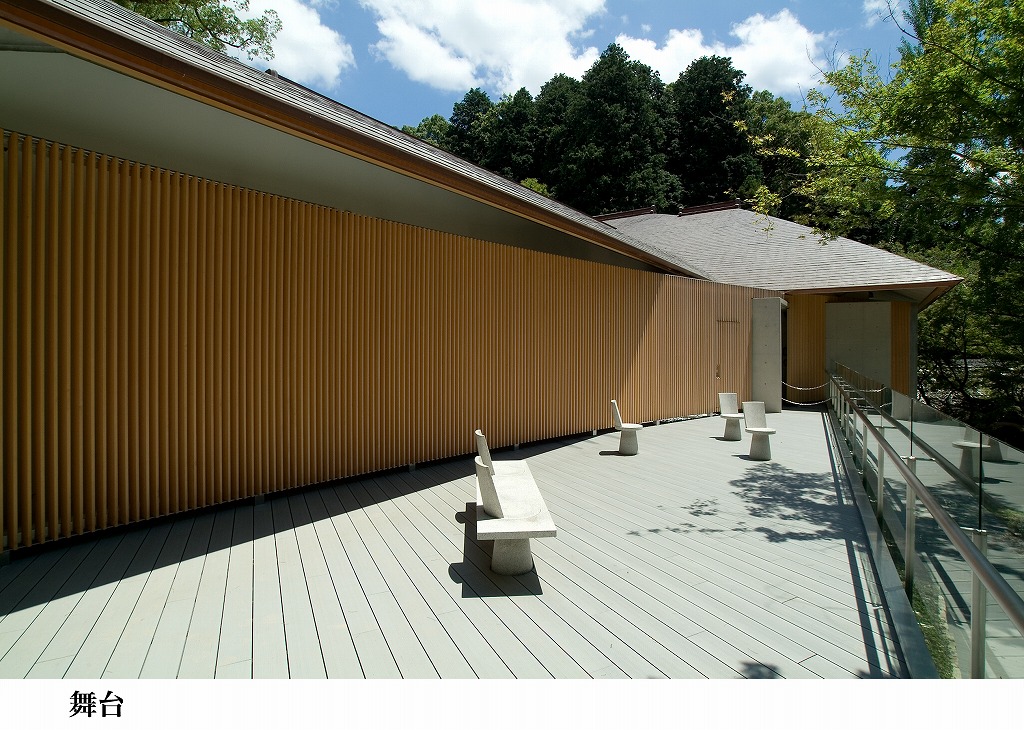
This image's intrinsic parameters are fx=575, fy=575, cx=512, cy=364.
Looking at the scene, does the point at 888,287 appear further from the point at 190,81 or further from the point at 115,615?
the point at 115,615

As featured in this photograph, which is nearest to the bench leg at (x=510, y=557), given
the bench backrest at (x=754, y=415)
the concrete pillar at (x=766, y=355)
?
the bench backrest at (x=754, y=415)

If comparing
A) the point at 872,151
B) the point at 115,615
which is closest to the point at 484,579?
the point at 115,615

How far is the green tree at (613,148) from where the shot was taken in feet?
127

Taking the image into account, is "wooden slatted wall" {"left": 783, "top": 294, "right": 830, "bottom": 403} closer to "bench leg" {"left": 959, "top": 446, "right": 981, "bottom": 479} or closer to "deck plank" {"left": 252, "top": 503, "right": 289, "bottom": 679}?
"bench leg" {"left": 959, "top": 446, "right": 981, "bottom": 479}

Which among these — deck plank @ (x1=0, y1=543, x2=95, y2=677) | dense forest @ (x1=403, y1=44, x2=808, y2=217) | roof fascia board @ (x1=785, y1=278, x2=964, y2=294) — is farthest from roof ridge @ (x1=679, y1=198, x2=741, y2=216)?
deck plank @ (x1=0, y1=543, x2=95, y2=677)

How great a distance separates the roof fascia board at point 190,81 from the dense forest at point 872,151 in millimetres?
4886

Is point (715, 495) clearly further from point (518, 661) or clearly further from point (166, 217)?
point (166, 217)

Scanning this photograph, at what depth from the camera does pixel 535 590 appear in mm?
3973

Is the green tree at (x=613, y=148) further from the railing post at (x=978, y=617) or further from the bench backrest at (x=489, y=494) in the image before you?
the railing post at (x=978, y=617)

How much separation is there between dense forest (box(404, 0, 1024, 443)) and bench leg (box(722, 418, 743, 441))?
3539 mm

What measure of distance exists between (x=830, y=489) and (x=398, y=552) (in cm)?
537

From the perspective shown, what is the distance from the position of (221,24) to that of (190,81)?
69.0ft

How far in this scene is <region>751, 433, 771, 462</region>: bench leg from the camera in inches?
343

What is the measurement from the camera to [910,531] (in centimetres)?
387
